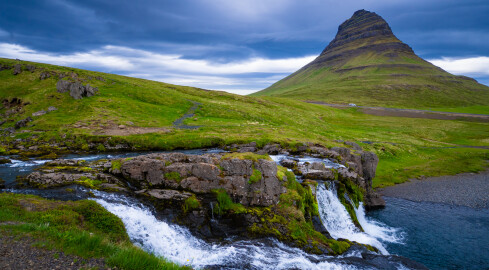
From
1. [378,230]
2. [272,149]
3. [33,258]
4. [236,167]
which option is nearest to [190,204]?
[236,167]

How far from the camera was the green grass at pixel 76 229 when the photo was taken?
36.9 feet

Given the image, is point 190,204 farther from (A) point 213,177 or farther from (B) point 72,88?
(B) point 72,88

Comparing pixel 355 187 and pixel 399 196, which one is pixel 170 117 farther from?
pixel 399 196

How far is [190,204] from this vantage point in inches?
805

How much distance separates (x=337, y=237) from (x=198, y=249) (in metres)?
15.0

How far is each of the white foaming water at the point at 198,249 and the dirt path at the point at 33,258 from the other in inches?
238

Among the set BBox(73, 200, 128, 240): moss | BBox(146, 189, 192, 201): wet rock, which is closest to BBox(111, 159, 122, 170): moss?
BBox(146, 189, 192, 201): wet rock

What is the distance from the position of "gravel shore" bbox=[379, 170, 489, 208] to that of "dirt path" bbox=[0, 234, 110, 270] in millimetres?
46573

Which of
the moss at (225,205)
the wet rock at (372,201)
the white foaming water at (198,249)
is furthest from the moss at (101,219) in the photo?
the wet rock at (372,201)

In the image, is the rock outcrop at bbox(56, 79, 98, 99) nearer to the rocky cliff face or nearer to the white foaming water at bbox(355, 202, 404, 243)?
the rocky cliff face

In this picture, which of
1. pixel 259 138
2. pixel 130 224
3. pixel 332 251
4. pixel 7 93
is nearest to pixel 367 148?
pixel 259 138

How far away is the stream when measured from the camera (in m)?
16.9

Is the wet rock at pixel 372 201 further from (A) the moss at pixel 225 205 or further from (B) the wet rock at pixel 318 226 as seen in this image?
(A) the moss at pixel 225 205

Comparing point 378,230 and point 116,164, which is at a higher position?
point 116,164
